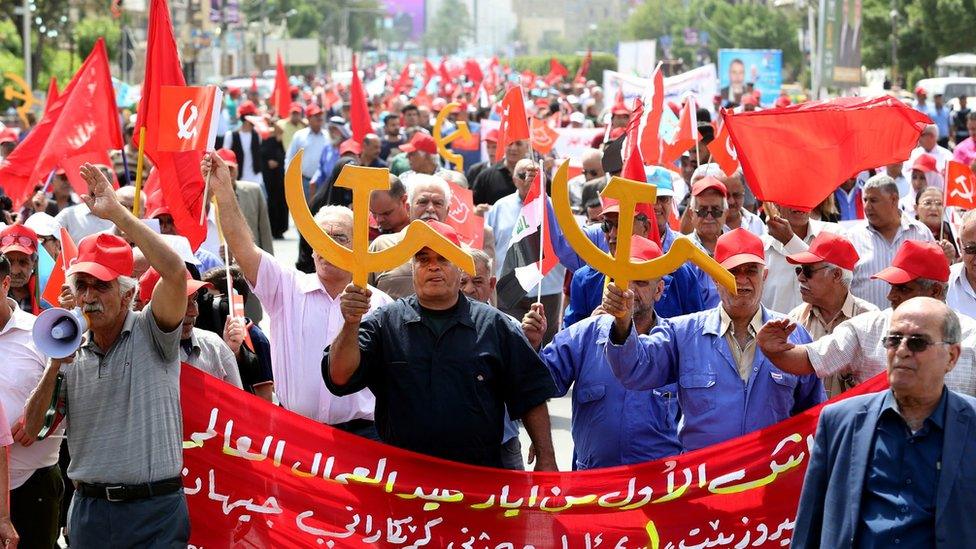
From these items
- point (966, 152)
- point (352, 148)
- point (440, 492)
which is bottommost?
point (440, 492)

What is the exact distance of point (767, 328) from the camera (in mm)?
5480

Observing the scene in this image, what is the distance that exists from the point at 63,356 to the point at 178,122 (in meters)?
2.85

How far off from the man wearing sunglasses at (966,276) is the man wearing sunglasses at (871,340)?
56.9 inches

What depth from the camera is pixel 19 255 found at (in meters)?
7.59

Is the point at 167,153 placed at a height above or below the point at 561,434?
above

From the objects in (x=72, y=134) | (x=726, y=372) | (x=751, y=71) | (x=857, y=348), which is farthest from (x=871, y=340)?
(x=751, y=71)

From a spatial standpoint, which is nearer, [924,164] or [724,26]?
[924,164]

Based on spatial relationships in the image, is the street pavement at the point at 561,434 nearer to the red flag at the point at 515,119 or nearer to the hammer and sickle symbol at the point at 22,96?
the red flag at the point at 515,119

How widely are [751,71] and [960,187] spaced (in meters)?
38.0

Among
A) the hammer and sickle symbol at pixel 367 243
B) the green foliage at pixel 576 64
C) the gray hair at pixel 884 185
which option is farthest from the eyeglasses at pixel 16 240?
the green foliage at pixel 576 64

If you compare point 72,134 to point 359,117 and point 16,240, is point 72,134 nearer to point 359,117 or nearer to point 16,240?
point 16,240

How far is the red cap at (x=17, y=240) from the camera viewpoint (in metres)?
7.54

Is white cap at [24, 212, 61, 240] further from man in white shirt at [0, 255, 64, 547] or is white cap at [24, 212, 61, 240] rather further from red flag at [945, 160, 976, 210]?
red flag at [945, 160, 976, 210]

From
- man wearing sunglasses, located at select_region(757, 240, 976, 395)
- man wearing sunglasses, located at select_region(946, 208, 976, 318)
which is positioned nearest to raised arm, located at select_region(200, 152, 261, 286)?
man wearing sunglasses, located at select_region(757, 240, 976, 395)
